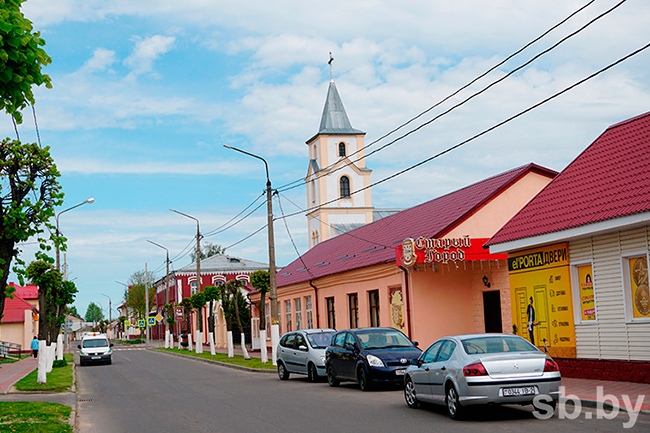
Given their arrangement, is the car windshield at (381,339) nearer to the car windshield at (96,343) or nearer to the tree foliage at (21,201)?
the tree foliage at (21,201)

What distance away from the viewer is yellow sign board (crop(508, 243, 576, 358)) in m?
18.5

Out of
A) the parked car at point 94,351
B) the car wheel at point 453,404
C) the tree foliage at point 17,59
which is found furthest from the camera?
the parked car at point 94,351

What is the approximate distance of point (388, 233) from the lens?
32969 mm

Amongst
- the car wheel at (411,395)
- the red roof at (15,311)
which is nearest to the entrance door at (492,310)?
the car wheel at (411,395)

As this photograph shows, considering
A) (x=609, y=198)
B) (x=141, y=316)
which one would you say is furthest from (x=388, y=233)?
(x=141, y=316)

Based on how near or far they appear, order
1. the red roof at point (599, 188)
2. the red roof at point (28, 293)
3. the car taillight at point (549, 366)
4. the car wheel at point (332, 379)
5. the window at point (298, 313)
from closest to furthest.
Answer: the car taillight at point (549, 366), the red roof at point (599, 188), the car wheel at point (332, 379), the window at point (298, 313), the red roof at point (28, 293)

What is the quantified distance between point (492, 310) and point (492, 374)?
1527 cm

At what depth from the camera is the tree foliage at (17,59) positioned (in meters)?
7.21

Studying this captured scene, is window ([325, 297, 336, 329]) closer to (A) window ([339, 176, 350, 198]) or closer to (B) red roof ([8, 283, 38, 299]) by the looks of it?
(B) red roof ([8, 283, 38, 299])

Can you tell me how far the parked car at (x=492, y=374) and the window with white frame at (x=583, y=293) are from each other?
5780 millimetres

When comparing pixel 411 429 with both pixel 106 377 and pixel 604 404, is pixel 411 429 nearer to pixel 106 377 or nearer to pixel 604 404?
pixel 604 404

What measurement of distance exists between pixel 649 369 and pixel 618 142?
619cm

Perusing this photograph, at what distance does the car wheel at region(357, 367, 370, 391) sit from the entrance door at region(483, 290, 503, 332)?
30.6ft

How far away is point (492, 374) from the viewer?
11.7 metres
